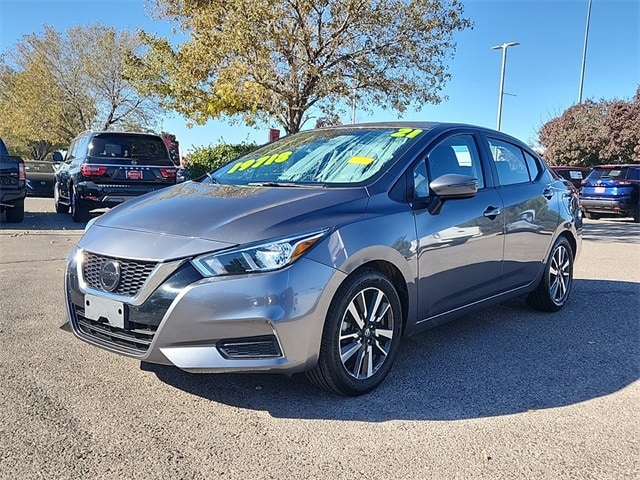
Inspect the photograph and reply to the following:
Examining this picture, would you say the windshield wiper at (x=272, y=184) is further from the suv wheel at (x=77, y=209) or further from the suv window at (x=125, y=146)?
the suv wheel at (x=77, y=209)

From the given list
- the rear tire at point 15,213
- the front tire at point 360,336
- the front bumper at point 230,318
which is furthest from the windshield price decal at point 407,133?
the rear tire at point 15,213

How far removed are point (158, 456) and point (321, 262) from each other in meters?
1.17

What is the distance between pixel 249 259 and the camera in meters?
2.81

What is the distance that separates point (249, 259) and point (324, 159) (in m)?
1.37

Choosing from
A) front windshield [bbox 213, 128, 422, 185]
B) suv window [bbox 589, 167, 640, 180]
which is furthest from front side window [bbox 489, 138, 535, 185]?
suv window [bbox 589, 167, 640, 180]

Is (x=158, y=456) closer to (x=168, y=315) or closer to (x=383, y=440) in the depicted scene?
(x=168, y=315)

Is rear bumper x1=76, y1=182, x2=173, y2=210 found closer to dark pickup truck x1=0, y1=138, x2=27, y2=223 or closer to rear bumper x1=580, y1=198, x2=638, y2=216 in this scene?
dark pickup truck x1=0, y1=138, x2=27, y2=223

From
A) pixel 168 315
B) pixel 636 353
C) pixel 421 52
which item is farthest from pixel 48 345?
pixel 421 52

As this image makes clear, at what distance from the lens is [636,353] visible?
4184 mm

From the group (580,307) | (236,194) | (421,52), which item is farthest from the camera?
(421,52)

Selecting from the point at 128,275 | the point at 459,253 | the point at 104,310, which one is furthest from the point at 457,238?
the point at 104,310

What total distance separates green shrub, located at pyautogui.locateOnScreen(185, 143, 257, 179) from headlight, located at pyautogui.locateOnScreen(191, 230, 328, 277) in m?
13.4

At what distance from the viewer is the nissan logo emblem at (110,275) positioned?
295 centimetres

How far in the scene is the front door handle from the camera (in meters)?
4.10
